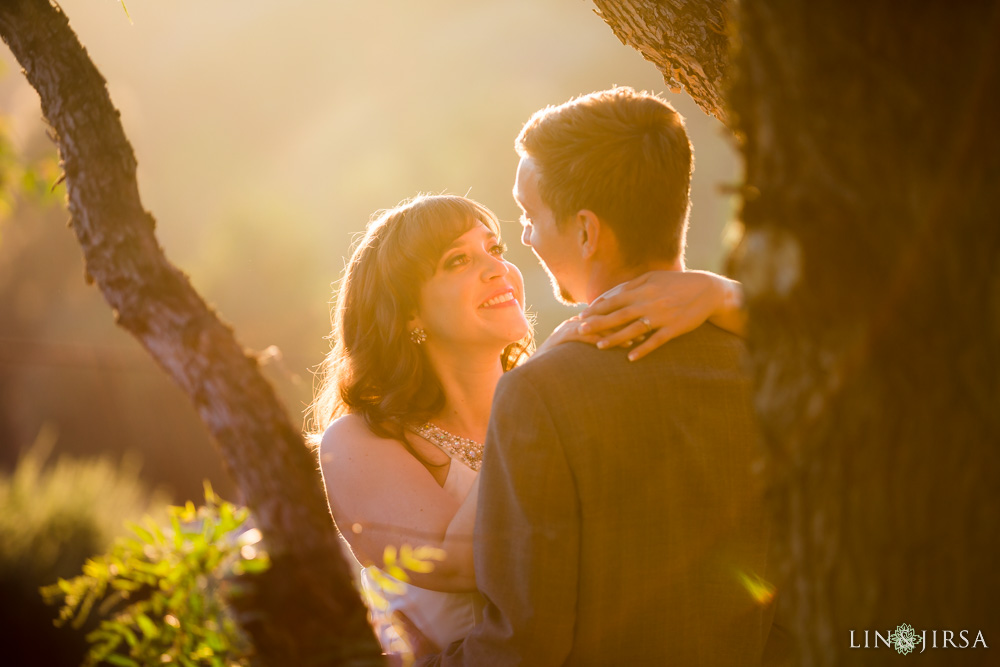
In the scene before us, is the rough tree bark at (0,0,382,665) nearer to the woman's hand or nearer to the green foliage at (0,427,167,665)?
the woman's hand

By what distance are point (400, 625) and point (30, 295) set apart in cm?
2383

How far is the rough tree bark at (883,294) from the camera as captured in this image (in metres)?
1.01

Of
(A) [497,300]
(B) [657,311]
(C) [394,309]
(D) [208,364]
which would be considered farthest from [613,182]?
(C) [394,309]

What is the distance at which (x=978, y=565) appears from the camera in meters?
1.06

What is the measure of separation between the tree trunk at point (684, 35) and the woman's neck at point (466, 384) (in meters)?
1.63

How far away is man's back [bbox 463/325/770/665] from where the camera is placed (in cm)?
222

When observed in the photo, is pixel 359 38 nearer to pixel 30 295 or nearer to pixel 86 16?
pixel 86 16

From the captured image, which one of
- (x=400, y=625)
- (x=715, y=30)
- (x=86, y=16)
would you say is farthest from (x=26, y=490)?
(x=86, y=16)

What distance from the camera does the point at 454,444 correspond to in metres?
3.68

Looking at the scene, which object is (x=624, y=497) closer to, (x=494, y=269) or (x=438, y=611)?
(x=438, y=611)

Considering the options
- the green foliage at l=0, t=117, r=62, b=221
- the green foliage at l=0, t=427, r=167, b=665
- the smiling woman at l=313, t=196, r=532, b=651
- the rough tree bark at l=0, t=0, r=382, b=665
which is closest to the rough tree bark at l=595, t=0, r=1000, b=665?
the rough tree bark at l=0, t=0, r=382, b=665

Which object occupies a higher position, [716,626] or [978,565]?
[978,565]

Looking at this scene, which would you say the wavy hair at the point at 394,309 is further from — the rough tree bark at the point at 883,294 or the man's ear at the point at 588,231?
the rough tree bark at the point at 883,294

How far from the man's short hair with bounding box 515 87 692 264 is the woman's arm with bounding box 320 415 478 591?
1135mm
